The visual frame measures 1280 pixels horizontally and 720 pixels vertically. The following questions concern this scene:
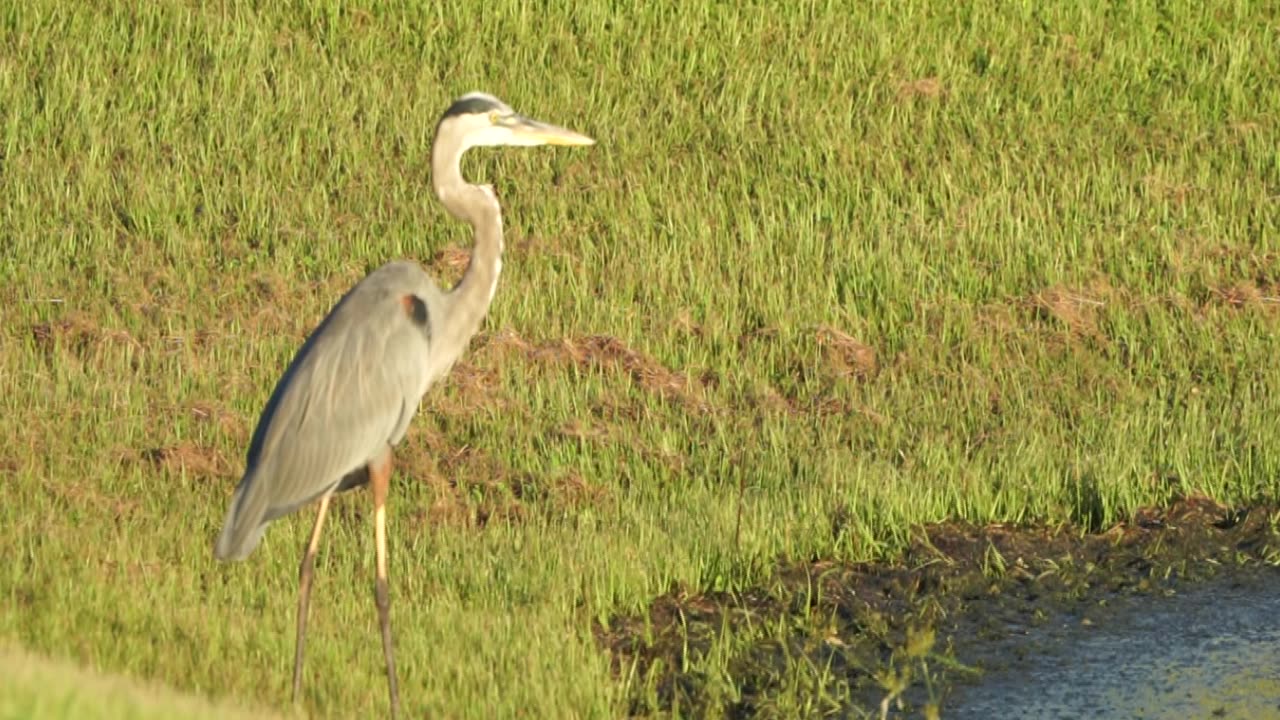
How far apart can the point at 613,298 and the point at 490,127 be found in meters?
3.41

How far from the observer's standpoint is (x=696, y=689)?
702cm

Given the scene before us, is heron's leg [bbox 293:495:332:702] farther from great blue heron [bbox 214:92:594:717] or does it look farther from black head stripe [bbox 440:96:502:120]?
black head stripe [bbox 440:96:502:120]

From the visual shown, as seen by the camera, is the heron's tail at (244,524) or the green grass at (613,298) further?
the green grass at (613,298)

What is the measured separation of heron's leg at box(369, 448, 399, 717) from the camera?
637cm

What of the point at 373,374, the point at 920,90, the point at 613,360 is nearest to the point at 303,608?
the point at 373,374

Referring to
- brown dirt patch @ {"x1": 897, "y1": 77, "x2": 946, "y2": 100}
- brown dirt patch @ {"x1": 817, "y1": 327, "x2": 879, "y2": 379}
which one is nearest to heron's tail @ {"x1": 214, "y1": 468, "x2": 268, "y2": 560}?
brown dirt patch @ {"x1": 817, "y1": 327, "x2": 879, "y2": 379}

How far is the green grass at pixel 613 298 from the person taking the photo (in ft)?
24.7

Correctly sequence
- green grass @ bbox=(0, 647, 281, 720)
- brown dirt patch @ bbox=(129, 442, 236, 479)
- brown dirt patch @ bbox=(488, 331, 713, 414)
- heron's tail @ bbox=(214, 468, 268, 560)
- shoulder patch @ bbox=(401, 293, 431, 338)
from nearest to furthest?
green grass @ bbox=(0, 647, 281, 720), heron's tail @ bbox=(214, 468, 268, 560), shoulder patch @ bbox=(401, 293, 431, 338), brown dirt patch @ bbox=(129, 442, 236, 479), brown dirt patch @ bbox=(488, 331, 713, 414)

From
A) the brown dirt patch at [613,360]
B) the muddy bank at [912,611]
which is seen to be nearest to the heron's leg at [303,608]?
the muddy bank at [912,611]

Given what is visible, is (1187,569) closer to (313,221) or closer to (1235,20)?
(313,221)

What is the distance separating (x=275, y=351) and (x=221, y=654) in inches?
129

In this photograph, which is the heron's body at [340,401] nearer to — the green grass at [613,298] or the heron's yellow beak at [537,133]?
the green grass at [613,298]

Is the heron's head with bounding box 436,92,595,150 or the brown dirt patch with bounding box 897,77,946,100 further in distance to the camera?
the brown dirt patch with bounding box 897,77,946,100

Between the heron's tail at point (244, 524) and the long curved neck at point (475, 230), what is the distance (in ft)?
2.98
